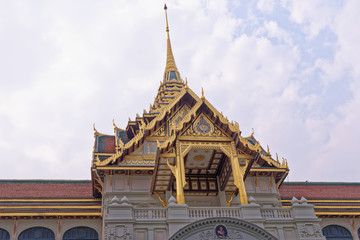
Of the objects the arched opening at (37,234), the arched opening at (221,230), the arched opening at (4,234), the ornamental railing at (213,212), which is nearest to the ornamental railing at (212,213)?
the ornamental railing at (213,212)

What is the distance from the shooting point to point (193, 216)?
56.3 feet

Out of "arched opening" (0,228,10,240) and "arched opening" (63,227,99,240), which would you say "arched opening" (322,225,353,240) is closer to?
"arched opening" (63,227,99,240)

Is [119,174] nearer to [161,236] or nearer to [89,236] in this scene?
[89,236]

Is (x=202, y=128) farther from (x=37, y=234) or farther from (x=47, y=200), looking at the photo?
(x=37, y=234)

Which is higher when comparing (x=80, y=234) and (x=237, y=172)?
(x=237, y=172)

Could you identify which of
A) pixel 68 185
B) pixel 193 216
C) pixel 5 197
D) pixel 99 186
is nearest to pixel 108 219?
pixel 193 216

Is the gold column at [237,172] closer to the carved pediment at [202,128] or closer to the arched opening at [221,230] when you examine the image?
the carved pediment at [202,128]

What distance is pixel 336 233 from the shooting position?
25.0 metres

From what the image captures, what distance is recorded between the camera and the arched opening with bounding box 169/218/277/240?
16.1 metres

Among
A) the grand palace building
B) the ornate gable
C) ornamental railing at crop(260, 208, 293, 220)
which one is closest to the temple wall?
the grand palace building

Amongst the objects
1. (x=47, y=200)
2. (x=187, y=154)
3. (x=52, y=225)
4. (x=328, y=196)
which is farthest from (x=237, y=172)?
(x=328, y=196)

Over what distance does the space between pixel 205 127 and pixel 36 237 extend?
11.8 meters

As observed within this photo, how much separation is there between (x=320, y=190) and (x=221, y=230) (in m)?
17.3

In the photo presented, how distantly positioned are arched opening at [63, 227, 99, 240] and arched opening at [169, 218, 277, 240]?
890 cm
